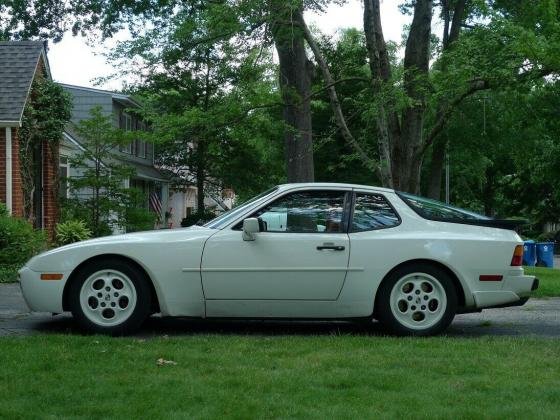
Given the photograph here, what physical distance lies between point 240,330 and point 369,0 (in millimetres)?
7478

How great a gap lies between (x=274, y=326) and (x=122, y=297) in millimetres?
1637

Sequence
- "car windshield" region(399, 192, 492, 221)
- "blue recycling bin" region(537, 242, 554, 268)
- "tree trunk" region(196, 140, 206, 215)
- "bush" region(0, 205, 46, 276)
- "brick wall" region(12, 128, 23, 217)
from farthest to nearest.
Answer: "tree trunk" region(196, 140, 206, 215) < "blue recycling bin" region(537, 242, 554, 268) < "brick wall" region(12, 128, 23, 217) < "bush" region(0, 205, 46, 276) < "car windshield" region(399, 192, 492, 221)

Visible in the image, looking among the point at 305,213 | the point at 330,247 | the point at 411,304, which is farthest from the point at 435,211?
the point at 305,213

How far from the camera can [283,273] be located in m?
6.70

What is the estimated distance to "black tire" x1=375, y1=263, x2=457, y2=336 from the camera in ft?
22.1

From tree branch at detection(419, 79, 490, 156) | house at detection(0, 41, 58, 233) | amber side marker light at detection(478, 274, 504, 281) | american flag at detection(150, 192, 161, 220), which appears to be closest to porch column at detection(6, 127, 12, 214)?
house at detection(0, 41, 58, 233)

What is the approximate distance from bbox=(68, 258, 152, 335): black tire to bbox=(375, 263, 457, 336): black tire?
209 centimetres

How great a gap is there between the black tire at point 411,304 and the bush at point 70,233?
11.1m

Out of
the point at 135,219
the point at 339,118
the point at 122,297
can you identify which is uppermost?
the point at 339,118

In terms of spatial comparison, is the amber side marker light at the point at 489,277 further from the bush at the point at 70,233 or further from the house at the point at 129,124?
the house at the point at 129,124

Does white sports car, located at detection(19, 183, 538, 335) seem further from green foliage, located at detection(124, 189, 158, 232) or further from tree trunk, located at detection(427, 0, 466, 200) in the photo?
green foliage, located at detection(124, 189, 158, 232)

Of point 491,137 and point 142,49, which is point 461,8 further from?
point 142,49

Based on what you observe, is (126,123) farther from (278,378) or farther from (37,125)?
(278,378)

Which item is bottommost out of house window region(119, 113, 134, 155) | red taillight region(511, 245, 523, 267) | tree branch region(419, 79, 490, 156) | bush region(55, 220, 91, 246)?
red taillight region(511, 245, 523, 267)
